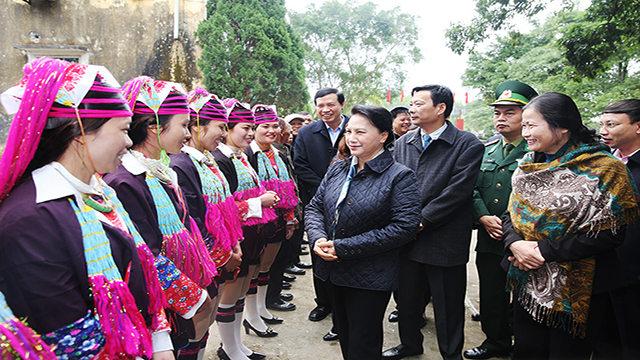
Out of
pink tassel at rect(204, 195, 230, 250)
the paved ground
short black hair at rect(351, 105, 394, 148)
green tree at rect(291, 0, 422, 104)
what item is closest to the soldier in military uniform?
the paved ground

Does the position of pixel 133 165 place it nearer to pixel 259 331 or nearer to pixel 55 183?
pixel 55 183

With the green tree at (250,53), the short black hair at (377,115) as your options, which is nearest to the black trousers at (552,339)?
the short black hair at (377,115)

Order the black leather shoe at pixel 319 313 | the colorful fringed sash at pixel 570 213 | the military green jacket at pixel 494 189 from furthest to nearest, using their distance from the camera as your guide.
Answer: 1. the black leather shoe at pixel 319 313
2. the military green jacket at pixel 494 189
3. the colorful fringed sash at pixel 570 213

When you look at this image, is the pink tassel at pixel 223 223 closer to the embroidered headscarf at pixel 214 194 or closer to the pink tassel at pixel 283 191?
the embroidered headscarf at pixel 214 194

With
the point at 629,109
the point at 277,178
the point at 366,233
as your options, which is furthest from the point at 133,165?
the point at 629,109

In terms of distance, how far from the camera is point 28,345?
1082 mm

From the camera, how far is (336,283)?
2.41 metres

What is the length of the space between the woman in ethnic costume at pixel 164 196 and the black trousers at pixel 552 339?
6.82 ft

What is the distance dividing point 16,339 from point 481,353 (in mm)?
3341

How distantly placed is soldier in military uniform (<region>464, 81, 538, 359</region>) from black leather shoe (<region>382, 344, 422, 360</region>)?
0.48 metres

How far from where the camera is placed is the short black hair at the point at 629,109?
2.88 m

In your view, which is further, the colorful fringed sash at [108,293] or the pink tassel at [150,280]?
the pink tassel at [150,280]

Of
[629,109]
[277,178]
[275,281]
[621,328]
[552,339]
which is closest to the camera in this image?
[552,339]

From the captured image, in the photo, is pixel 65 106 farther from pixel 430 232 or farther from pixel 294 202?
pixel 294 202
